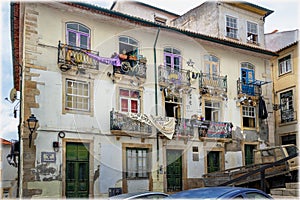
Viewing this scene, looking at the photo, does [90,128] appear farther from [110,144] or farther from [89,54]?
[89,54]

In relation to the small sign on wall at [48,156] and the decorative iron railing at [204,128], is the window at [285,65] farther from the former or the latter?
the small sign on wall at [48,156]

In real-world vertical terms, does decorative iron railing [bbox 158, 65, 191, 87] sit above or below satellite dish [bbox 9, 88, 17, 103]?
above

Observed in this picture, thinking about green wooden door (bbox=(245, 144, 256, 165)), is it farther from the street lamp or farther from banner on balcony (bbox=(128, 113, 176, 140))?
the street lamp

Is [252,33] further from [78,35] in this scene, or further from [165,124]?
[78,35]

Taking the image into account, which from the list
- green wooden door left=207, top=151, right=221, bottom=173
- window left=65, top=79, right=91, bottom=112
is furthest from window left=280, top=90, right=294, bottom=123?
window left=65, top=79, right=91, bottom=112

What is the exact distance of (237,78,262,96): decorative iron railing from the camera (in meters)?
22.5

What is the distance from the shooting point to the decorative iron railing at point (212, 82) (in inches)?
830

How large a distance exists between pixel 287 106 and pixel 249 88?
3.34 m

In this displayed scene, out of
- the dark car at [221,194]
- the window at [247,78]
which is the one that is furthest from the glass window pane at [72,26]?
the dark car at [221,194]

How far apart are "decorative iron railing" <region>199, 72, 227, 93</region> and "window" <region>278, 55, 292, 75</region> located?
5460mm

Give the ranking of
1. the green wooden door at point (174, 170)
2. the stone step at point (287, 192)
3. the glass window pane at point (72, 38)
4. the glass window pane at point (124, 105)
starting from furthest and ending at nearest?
the green wooden door at point (174, 170)
the glass window pane at point (124, 105)
the glass window pane at point (72, 38)
the stone step at point (287, 192)

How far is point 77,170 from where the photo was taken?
16.7m

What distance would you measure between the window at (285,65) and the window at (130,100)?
36.5 feet

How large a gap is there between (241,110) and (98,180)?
9.67 metres
